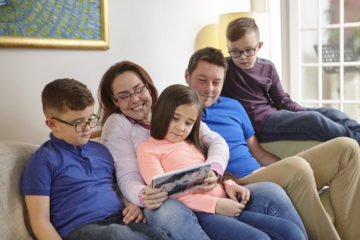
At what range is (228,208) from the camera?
155 cm

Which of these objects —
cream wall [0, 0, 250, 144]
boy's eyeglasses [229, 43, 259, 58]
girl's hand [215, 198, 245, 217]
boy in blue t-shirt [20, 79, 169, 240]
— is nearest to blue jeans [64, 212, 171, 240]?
boy in blue t-shirt [20, 79, 169, 240]

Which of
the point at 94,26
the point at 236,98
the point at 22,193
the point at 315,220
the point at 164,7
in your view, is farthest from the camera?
the point at 164,7

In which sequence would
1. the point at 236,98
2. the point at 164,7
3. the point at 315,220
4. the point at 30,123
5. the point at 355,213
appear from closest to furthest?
the point at 315,220, the point at 355,213, the point at 30,123, the point at 236,98, the point at 164,7

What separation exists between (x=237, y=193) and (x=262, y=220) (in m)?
0.19

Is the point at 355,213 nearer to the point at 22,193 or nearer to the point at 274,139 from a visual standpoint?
the point at 274,139

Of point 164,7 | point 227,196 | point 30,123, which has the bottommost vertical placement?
point 227,196

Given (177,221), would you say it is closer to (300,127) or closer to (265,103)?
(300,127)

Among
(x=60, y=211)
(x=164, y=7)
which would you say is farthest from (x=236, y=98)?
(x=60, y=211)

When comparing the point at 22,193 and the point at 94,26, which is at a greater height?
the point at 94,26

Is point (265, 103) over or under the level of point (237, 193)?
over

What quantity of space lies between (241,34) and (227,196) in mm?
1085

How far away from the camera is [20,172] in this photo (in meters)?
A: 1.51

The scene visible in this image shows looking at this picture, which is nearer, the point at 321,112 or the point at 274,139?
the point at 274,139

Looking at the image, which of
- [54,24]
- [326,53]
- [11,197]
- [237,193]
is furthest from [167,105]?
[326,53]
